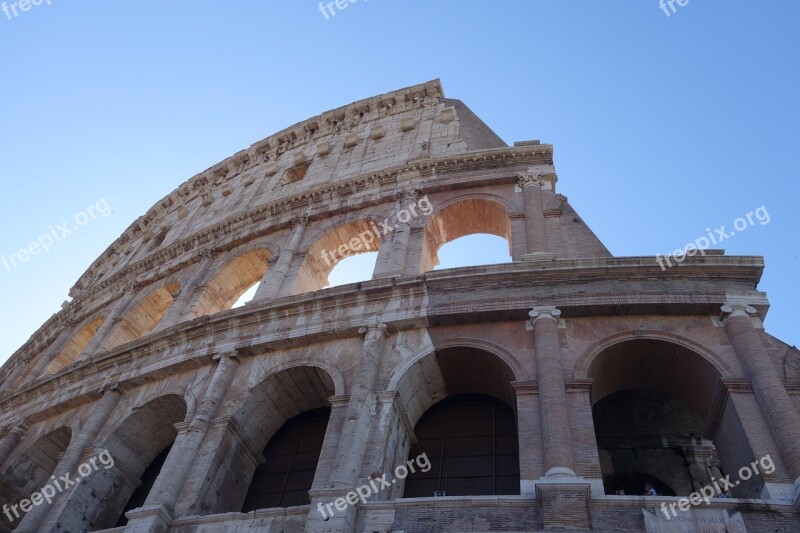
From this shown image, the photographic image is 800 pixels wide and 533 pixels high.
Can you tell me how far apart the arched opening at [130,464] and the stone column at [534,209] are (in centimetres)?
829

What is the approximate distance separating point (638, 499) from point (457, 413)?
4.47 m

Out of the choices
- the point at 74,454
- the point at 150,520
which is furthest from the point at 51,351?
the point at 150,520

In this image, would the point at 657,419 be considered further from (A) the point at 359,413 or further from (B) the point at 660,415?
(A) the point at 359,413

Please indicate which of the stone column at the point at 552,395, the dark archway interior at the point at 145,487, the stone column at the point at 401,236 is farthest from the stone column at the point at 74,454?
the stone column at the point at 552,395

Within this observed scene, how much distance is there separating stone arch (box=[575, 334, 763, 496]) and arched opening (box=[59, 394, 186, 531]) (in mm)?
8785

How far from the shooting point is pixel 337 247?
1852 centimetres

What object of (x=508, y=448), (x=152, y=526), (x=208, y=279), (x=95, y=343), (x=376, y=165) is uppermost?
(x=376, y=165)

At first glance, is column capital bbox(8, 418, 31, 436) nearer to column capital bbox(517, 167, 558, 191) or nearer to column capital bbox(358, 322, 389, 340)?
column capital bbox(358, 322, 389, 340)

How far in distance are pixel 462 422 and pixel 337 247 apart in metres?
7.04

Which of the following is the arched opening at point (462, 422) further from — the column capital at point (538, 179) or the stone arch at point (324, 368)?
the column capital at point (538, 179)

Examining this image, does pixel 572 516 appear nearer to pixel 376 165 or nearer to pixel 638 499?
pixel 638 499

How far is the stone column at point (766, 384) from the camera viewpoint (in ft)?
31.8

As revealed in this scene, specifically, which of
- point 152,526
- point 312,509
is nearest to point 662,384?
point 312,509

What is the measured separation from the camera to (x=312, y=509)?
10250 mm
